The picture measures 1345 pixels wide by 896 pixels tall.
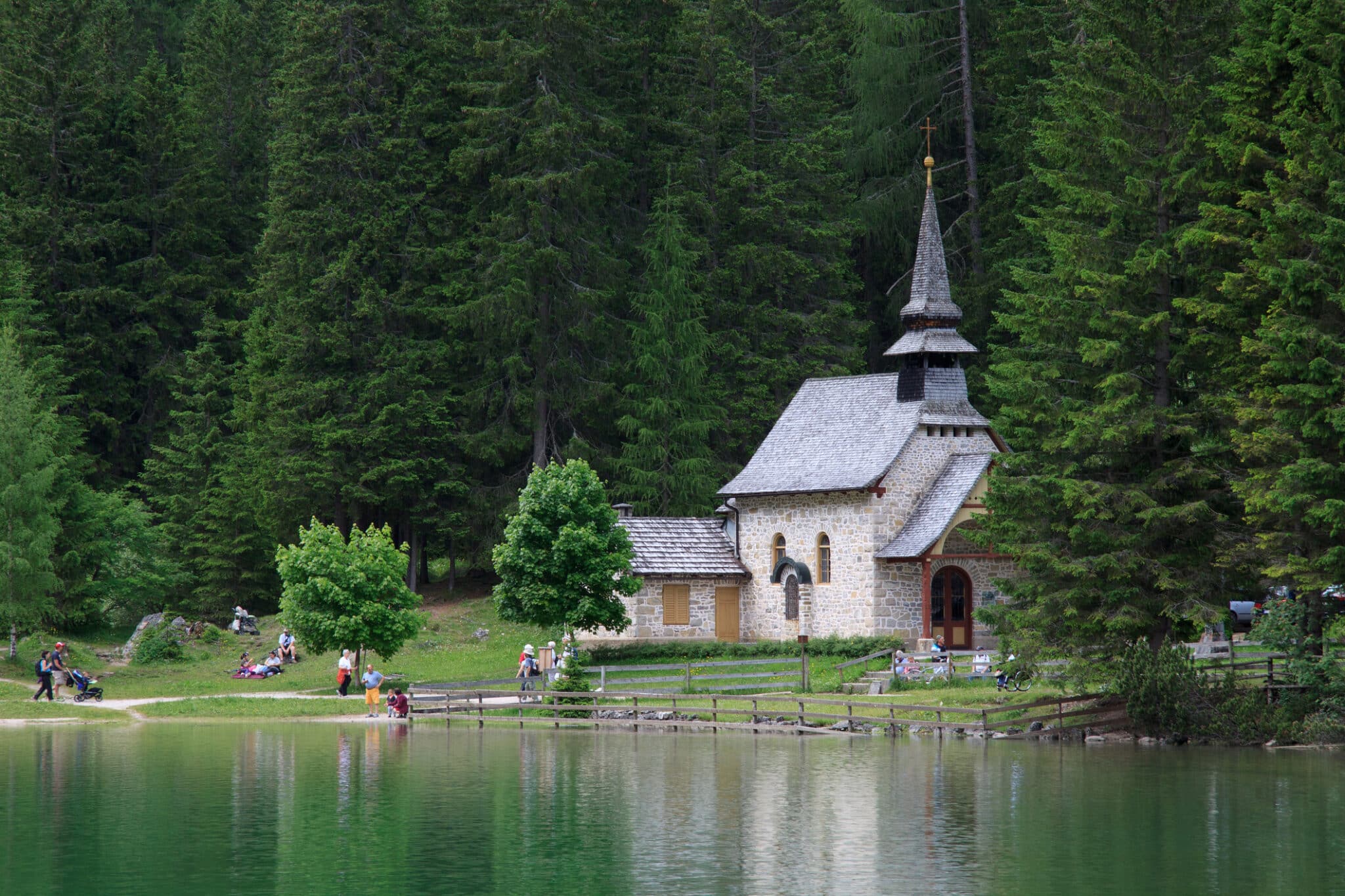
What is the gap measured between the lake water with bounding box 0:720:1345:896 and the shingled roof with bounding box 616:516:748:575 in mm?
16719

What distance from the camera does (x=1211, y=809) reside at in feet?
81.6

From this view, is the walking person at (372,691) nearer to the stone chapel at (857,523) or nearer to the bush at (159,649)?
the stone chapel at (857,523)

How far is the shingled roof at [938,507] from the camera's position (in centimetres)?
4834

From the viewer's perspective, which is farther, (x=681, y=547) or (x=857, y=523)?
(x=681, y=547)

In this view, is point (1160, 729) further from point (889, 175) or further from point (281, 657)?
point (889, 175)

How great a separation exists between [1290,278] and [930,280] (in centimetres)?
1991

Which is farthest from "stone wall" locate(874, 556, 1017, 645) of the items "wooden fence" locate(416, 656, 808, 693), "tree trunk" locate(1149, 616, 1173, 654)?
"tree trunk" locate(1149, 616, 1173, 654)

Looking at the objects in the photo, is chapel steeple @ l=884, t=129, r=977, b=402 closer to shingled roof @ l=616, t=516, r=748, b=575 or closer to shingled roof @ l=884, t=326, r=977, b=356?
→ shingled roof @ l=884, t=326, r=977, b=356

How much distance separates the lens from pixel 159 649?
2095 inches

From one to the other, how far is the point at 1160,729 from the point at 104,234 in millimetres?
50079

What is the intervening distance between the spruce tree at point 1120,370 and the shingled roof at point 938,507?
10298 mm

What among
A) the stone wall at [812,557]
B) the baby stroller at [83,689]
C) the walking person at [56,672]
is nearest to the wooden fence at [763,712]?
the baby stroller at [83,689]

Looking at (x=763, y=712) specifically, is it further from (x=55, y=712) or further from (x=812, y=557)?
(x=55, y=712)

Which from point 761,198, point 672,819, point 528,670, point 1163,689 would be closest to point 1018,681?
→ point 1163,689
